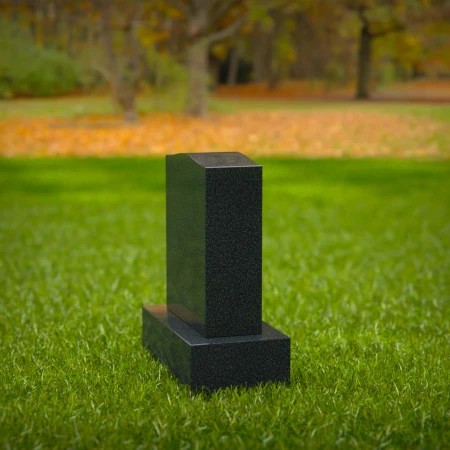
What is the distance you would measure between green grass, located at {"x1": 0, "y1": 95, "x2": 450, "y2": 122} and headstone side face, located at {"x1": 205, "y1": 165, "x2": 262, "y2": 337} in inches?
754

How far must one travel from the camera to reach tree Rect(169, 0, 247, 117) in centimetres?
2172

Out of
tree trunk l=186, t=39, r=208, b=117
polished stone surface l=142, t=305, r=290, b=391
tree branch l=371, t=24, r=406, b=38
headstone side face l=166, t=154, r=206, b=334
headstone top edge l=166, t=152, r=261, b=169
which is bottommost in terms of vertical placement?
polished stone surface l=142, t=305, r=290, b=391

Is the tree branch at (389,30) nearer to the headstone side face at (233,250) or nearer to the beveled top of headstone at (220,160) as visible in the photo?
the beveled top of headstone at (220,160)

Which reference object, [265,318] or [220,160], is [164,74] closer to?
[265,318]

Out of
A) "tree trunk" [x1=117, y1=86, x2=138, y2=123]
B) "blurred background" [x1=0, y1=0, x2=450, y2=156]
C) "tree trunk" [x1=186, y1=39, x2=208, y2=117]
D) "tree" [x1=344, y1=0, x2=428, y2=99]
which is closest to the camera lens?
"blurred background" [x1=0, y1=0, x2=450, y2=156]

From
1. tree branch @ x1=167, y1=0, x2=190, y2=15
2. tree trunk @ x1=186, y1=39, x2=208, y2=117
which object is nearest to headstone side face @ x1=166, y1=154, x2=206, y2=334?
tree branch @ x1=167, y1=0, x2=190, y2=15

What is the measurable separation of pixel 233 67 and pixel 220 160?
37.1 metres

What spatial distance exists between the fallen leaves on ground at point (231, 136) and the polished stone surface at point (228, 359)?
11.6m

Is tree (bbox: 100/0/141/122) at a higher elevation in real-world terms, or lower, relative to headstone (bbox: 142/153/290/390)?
higher

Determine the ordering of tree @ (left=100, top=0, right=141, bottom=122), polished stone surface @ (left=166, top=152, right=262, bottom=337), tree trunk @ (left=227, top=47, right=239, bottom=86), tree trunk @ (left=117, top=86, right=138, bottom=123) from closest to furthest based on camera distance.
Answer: polished stone surface @ (left=166, top=152, right=262, bottom=337), tree @ (left=100, top=0, right=141, bottom=122), tree trunk @ (left=117, top=86, right=138, bottom=123), tree trunk @ (left=227, top=47, right=239, bottom=86)

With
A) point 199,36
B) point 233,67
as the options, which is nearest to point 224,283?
point 199,36

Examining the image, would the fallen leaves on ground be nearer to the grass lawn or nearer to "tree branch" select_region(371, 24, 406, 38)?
the grass lawn

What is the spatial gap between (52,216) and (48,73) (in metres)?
16.8

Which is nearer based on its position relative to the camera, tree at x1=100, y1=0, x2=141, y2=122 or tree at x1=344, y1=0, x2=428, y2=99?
tree at x1=100, y1=0, x2=141, y2=122
